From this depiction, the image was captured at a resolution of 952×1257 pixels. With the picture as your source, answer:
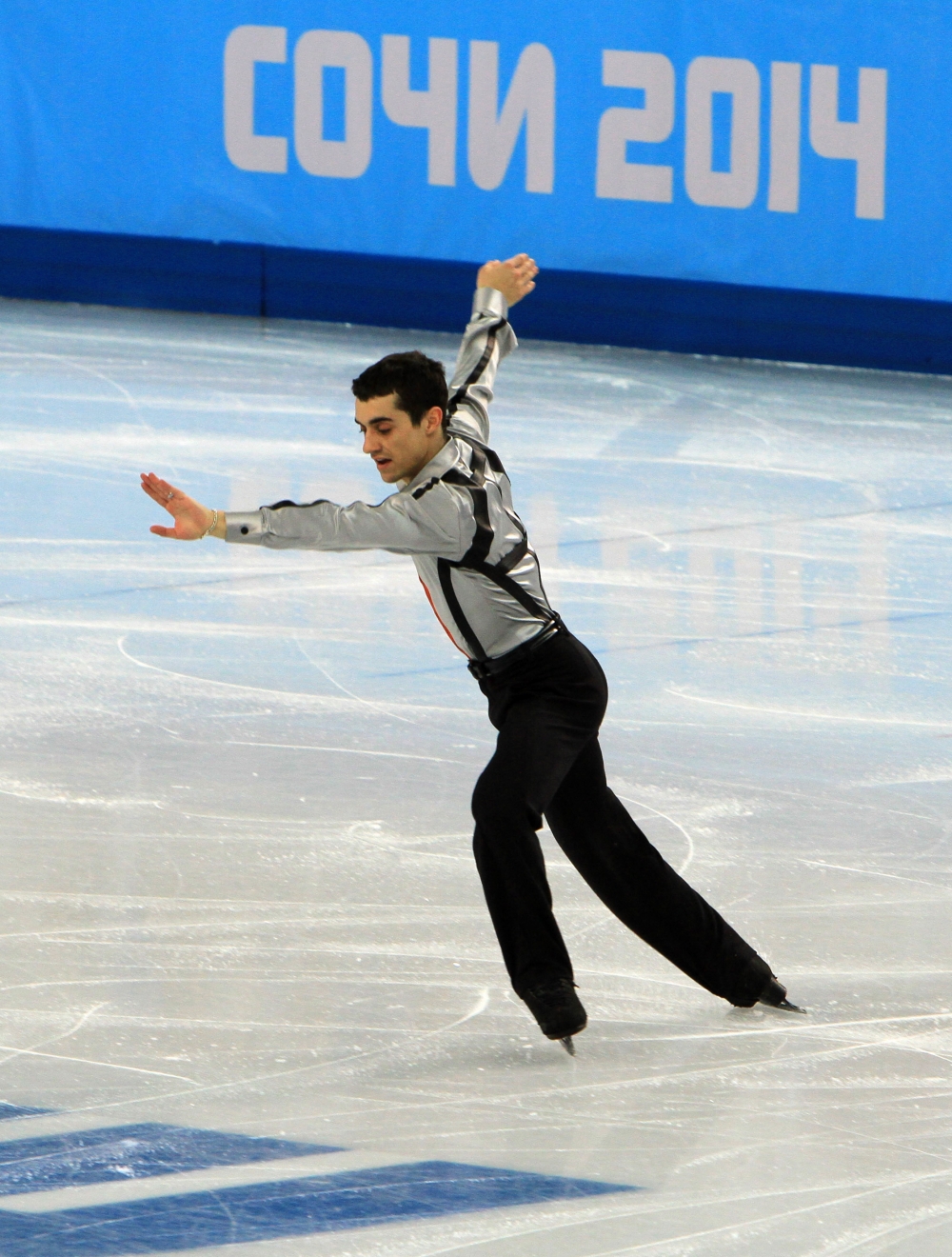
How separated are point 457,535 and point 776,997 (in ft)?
3.83

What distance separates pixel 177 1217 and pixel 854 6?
11343 mm

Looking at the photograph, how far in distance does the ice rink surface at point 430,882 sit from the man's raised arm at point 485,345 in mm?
1140

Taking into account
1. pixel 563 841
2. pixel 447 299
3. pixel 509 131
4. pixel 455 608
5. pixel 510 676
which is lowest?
pixel 563 841

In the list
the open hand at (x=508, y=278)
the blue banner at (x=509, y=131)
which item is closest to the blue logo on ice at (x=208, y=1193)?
the open hand at (x=508, y=278)

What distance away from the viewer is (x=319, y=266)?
1496cm

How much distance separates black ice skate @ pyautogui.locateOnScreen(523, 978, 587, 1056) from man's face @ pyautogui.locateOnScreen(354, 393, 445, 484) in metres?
0.97

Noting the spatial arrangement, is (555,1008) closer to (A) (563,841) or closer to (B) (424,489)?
(A) (563,841)

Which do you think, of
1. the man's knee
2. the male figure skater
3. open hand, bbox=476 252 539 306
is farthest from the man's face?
open hand, bbox=476 252 539 306

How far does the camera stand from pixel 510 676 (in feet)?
13.2

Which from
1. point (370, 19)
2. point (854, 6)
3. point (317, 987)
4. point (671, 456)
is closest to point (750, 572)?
point (671, 456)

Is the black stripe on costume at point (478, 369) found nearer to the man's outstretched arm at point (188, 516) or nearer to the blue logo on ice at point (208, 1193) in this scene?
the man's outstretched arm at point (188, 516)

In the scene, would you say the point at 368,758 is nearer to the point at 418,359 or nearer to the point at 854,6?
the point at 418,359

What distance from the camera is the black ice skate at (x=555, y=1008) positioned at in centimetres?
392

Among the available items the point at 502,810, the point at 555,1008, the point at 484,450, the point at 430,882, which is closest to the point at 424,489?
the point at 484,450
